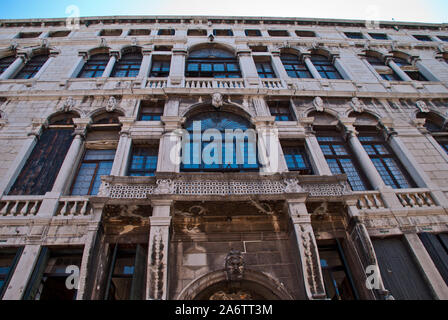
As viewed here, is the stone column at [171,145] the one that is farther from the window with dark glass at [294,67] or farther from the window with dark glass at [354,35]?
the window with dark glass at [354,35]

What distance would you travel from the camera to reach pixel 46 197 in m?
8.61

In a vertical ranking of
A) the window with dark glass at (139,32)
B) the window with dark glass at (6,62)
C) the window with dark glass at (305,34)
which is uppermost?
the window with dark glass at (305,34)

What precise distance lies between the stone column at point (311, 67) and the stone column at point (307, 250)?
9.14m

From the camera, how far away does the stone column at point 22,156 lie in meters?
9.05

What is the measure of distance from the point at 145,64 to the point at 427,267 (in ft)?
48.0

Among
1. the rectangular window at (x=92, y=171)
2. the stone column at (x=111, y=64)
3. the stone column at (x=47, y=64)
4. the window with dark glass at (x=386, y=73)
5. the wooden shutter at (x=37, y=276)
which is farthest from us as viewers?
the window with dark glass at (x=386, y=73)

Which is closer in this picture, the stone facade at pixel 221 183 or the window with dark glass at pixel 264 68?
the stone facade at pixel 221 183

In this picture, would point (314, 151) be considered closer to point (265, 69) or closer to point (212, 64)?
point (265, 69)

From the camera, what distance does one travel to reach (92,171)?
1017 cm

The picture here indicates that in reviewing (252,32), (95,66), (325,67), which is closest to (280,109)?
(325,67)

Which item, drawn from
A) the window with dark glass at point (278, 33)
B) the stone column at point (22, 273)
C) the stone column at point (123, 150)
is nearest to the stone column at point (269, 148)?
the stone column at point (123, 150)

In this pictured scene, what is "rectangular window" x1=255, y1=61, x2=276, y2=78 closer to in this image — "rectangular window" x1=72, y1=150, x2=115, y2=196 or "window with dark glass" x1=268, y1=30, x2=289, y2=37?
"window with dark glass" x1=268, y1=30, x2=289, y2=37

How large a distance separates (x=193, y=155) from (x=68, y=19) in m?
15.2

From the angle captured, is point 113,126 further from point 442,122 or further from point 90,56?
point 442,122
